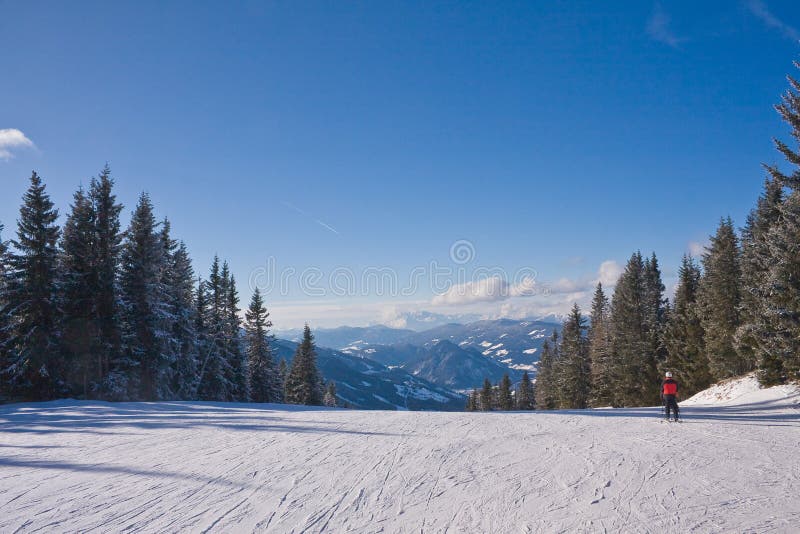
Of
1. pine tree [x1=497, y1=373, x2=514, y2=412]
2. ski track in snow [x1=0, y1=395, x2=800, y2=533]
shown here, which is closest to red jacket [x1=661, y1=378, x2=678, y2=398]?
ski track in snow [x1=0, y1=395, x2=800, y2=533]

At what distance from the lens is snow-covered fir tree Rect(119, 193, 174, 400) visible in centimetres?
2514

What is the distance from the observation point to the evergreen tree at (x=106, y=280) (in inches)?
932

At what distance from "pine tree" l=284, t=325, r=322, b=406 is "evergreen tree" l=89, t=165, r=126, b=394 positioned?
1812 cm

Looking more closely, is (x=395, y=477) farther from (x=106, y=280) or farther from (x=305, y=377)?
(x=305, y=377)

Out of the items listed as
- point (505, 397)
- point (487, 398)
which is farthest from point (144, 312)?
point (487, 398)

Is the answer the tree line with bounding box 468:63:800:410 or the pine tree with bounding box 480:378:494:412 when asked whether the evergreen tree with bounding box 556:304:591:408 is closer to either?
the tree line with bounding box 468:63:800:410

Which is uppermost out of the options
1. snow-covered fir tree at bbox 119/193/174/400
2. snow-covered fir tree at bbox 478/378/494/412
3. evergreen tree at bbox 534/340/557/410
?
snow-covered fir tree at bbox 119/193/174/400

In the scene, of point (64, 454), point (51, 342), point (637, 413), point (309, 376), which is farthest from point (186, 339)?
point (637, 413)

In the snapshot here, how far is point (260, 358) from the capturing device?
126 feet

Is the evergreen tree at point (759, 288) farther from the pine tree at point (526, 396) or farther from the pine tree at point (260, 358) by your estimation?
the pine tree at point (526, 396)

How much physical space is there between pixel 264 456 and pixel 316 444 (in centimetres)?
176

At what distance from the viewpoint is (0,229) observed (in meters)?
22.3

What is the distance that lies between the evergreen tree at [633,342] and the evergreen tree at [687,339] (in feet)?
6.59

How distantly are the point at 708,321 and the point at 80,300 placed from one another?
41159 millimetres
